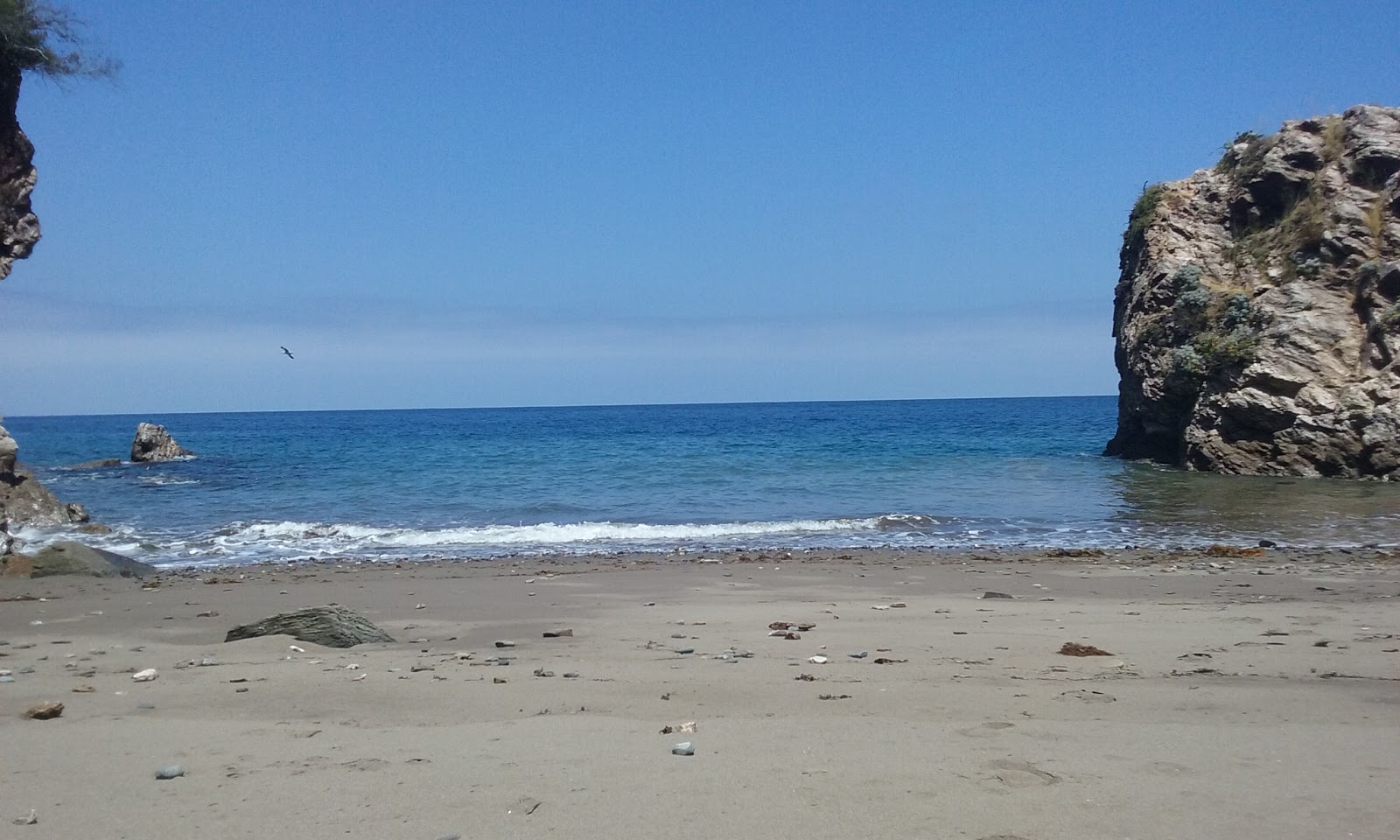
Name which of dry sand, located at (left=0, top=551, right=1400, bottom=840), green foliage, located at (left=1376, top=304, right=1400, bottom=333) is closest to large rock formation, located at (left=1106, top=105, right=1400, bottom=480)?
green foliage, located at (left=1376, top=304, right=1400, bottom=333)

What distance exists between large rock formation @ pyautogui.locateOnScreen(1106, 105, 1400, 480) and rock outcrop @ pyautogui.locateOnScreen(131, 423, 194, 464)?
126 feet

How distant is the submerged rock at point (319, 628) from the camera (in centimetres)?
691

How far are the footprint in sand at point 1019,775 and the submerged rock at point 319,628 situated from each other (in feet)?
16.0

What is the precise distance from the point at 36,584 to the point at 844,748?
10.4m

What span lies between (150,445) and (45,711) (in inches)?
1590

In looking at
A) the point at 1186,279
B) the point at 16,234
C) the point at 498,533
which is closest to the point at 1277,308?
the point at 1186,279

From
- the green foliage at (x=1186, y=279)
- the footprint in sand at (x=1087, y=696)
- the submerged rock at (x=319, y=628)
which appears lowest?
the submerged rock at (x=319, y=628)

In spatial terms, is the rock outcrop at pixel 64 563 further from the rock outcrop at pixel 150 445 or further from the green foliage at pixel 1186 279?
the rock outcrop at pixel 150 445

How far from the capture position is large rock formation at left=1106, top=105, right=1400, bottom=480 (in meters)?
24.5

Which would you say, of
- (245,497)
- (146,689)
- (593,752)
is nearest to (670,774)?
(593,752)

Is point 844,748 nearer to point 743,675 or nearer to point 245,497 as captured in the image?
point 743,675

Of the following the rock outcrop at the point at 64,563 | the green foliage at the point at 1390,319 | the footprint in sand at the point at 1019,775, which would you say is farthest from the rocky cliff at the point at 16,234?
the green foliage at the point at 1390,319

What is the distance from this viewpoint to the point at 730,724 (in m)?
4.66

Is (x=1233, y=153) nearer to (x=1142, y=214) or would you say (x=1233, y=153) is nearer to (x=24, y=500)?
(x=1142, y=214)
